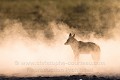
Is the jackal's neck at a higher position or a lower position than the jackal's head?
lower

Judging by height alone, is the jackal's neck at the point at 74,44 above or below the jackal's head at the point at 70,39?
below

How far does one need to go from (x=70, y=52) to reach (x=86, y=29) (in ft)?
2.38

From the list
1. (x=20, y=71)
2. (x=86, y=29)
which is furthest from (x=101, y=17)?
(x=20, y=71)

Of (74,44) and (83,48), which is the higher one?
(74,44)

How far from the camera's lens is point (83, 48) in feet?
43.0

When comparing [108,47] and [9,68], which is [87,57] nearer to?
[108,47]

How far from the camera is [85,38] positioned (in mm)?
13234

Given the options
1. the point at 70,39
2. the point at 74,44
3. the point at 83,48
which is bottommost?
the point at 83,48

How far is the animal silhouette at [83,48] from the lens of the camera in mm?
13055

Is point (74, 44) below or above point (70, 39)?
below

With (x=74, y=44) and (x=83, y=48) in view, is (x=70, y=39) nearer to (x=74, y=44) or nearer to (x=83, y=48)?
(x=74, y=44)

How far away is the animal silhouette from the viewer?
13.1 m

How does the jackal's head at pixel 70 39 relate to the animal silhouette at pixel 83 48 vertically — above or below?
above

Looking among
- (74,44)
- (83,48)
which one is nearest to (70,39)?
(74,44)
